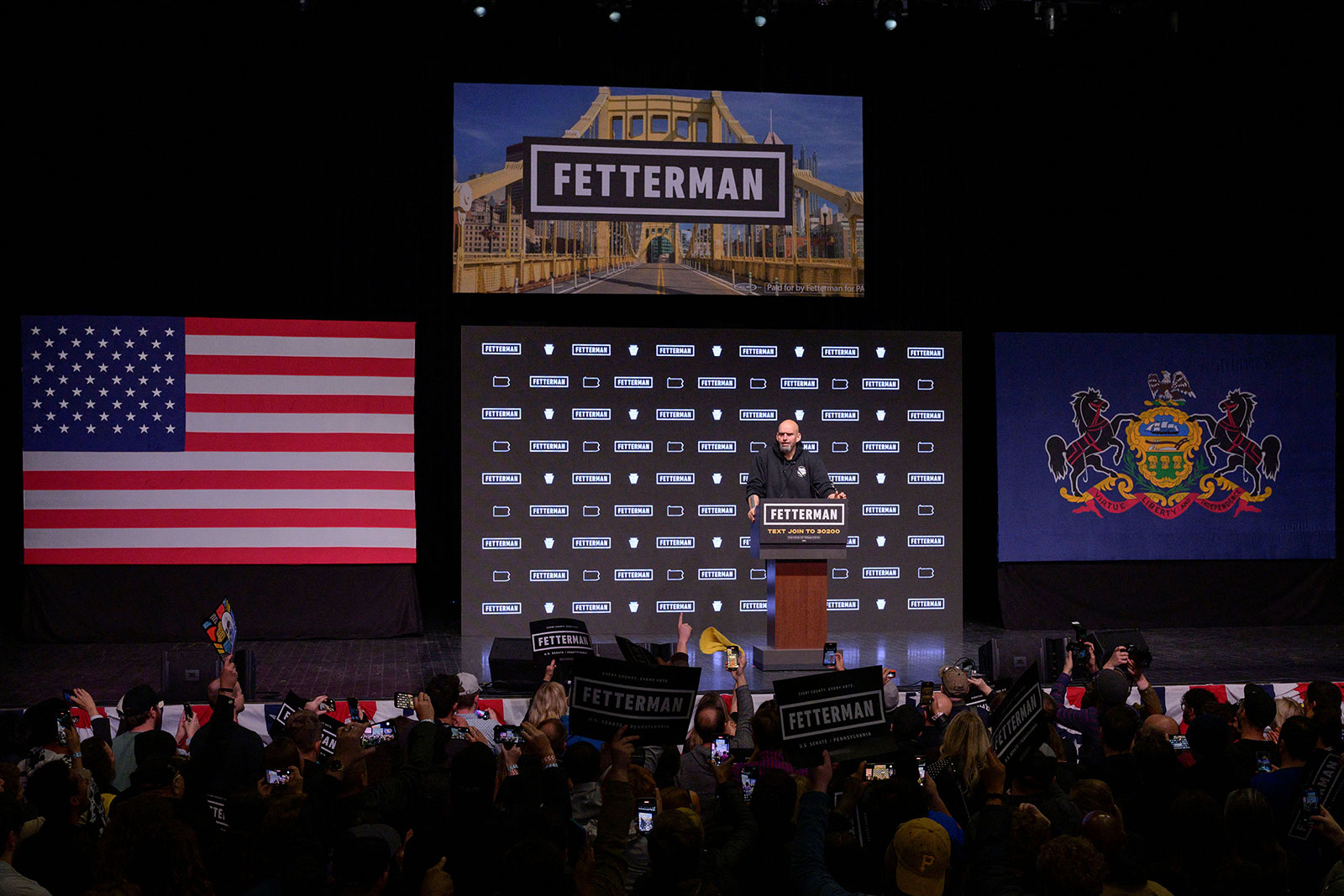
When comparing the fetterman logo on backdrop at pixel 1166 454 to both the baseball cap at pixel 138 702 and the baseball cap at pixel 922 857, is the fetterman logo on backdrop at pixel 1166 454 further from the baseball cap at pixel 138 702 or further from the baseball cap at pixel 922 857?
the baseball cap at pixel 922 857

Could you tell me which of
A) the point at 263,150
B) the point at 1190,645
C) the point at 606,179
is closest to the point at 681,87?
the point at 606,179

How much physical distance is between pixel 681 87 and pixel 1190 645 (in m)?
7.46

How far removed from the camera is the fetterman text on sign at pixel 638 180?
1189cm

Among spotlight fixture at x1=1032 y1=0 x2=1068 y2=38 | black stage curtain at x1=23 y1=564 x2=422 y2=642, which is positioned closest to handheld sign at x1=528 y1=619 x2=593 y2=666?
black stage curtain at x1=23 y1=564 x2=422 y2=642

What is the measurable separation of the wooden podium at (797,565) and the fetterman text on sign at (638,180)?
4131mm

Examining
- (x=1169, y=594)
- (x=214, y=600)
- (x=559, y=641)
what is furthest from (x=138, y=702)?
(x=1169, y=594)

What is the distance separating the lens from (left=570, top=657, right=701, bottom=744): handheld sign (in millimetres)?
4133

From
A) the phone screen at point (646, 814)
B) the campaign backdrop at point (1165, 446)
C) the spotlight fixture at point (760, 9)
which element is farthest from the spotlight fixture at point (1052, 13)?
the phone screen at point (646, 814)

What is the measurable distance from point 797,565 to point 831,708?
517 cm

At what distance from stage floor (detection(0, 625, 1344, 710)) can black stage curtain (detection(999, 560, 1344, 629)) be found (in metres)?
0.30

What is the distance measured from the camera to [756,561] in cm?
1192

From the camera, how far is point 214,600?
11.5 metres

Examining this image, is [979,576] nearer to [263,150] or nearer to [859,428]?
[859,428]

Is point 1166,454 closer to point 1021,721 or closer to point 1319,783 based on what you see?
point 1319,783
